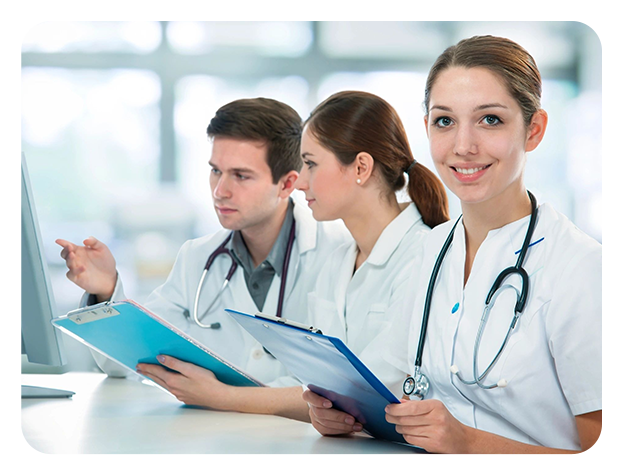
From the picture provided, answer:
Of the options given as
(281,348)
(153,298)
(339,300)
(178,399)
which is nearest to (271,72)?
(153,298)

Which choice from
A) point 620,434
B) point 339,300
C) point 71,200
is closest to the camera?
point 620,434

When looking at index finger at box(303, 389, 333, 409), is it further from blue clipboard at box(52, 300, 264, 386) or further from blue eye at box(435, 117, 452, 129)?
blue eye at box(435, 117, 452, 129)

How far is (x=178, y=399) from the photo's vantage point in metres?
1.30

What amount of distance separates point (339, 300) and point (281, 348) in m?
0.51

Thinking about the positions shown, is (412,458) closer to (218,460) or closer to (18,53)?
(218,460)

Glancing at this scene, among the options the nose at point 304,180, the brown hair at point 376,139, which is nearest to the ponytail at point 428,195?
the brown hair at point 376,139

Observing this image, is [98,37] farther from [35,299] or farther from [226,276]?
[35,299]

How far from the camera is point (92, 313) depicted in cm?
110

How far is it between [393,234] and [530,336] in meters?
0.53

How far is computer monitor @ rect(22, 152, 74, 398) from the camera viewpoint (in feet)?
3.77

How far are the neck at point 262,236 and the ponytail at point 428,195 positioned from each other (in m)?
0.49

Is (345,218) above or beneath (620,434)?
above

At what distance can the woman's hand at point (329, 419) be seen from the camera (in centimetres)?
96

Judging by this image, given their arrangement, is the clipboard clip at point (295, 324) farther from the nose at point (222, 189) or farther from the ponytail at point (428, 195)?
the nose at point (222, 189)
